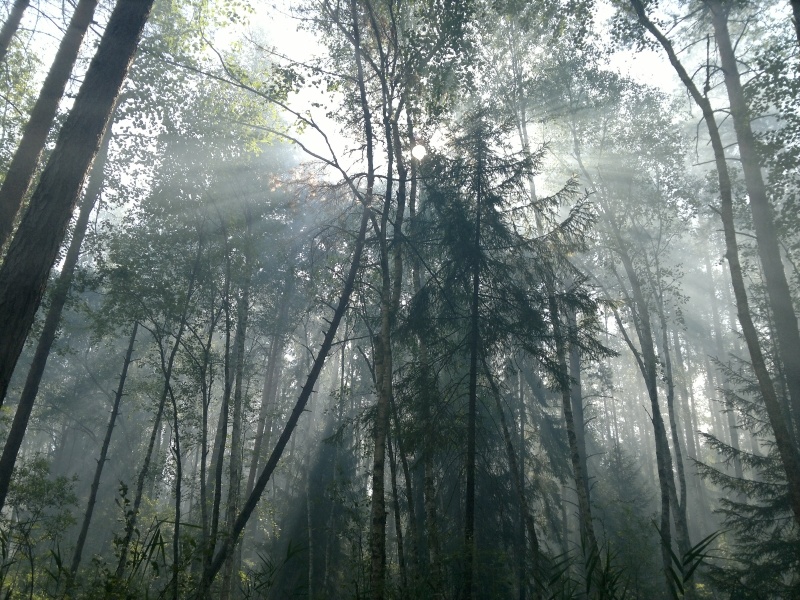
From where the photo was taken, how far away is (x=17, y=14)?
346 inches

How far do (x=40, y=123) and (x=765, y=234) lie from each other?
14002 mm

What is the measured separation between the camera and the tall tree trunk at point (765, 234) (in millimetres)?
10414

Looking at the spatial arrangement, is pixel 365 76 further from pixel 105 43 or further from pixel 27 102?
pixel 27 102

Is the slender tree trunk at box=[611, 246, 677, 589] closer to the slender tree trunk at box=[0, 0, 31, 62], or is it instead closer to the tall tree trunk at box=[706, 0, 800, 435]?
the tall tree trunk at box=[706, 0, 800, 435]

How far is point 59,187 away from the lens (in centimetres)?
479

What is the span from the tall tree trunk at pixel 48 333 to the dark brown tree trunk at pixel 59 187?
851cm

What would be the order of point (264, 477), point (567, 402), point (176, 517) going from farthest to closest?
1. point (567, 402)
2. point (176, 517)
3. point (264, 477)

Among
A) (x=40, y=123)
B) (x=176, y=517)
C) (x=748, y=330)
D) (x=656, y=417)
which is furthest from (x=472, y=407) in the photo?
(x=40, y=123)

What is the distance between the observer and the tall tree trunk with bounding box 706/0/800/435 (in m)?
10.4

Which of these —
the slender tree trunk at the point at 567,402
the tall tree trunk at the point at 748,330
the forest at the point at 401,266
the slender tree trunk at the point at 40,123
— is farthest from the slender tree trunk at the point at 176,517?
the tall tree trunk at the point at 748,330

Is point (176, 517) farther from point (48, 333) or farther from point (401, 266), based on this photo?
point (48, 333)

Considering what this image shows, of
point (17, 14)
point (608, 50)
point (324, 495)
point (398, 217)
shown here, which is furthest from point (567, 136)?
point (17, 14)

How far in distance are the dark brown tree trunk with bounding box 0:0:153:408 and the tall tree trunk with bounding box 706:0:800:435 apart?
10.5m

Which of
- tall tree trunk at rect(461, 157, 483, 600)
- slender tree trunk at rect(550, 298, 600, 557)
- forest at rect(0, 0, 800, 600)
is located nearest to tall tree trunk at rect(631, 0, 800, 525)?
forest at rect(0, 0, 800, 600)
